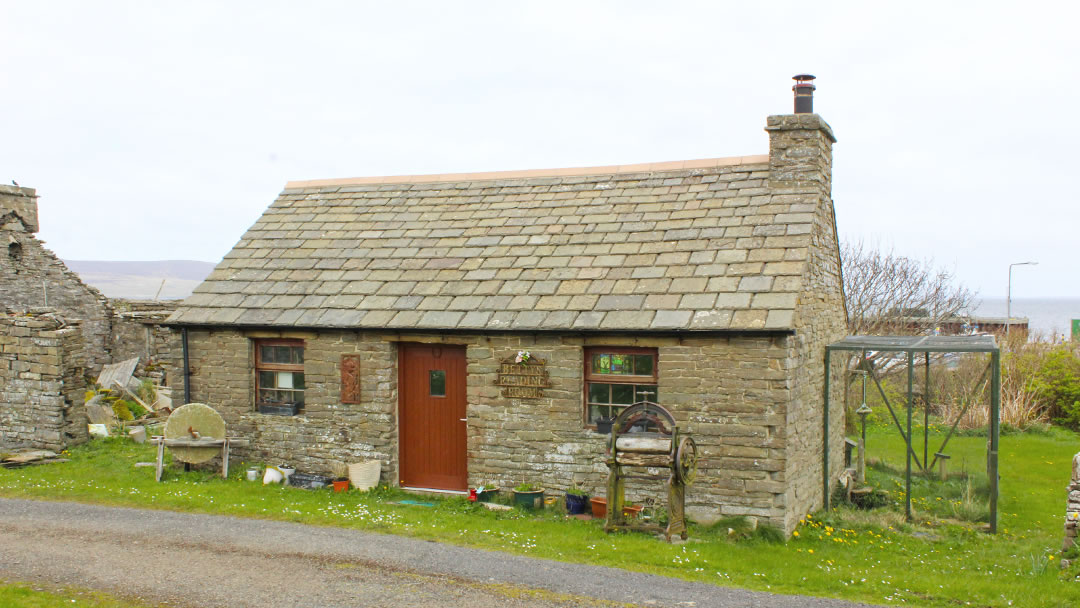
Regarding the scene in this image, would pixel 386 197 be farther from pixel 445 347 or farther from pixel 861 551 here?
pixel 861 551

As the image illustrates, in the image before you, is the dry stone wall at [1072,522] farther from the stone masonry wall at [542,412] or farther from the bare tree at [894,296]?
the bare tree at [894,296]

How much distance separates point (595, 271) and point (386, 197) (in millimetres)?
5447

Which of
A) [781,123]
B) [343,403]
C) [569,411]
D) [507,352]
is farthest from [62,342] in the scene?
[781,123]

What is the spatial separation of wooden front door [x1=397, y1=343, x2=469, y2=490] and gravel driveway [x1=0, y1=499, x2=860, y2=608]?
2.58 meters

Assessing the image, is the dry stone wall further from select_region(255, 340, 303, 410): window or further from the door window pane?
select_region(255, 340, 303, 410): window

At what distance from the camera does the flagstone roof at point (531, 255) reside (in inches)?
446

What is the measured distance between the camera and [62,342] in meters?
14.3

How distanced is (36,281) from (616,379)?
1788cm

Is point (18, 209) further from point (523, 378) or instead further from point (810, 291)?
point (810, 291)

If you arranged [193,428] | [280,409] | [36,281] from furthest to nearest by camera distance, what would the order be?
[36,281]
[280,409]
[193,428]

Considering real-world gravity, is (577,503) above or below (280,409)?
below

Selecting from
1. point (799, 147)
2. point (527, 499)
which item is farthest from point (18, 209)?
point (799, 147)

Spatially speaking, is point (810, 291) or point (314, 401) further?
point (314, 401)

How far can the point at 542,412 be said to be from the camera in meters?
11.7
